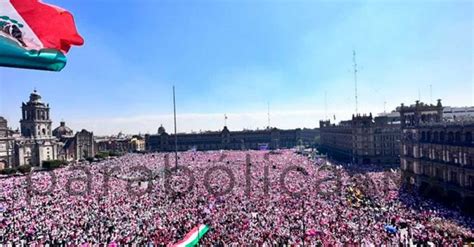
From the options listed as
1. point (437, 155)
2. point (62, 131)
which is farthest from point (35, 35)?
point (62, 131)

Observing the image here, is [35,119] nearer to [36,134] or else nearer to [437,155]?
[36,134]

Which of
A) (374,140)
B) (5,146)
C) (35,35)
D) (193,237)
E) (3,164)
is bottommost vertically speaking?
(193,237)

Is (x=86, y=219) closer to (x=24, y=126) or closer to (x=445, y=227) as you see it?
(x=445, y=227)

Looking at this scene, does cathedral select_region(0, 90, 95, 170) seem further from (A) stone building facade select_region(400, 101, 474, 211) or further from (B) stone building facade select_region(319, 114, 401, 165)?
(A) stone building facade select_region(400, 101, 474, 211)

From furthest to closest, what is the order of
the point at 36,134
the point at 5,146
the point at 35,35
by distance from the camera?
the point at 36,134
the point at 5,146
the point at 35,35

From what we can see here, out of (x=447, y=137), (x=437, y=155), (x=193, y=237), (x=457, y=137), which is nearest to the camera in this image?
(x=193, y=237)

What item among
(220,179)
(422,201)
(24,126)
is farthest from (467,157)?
(24,126)
